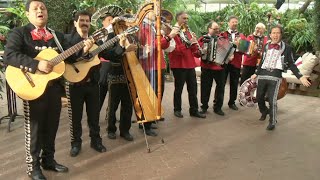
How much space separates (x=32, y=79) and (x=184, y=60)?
10.7 ft

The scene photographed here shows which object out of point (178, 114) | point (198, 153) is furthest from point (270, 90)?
point (198, 153)

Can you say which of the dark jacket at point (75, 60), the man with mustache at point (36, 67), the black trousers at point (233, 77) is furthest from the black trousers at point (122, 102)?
the black trousers at point (233, 77)

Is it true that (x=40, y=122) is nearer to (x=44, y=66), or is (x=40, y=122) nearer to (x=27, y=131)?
(x=27, y=131)

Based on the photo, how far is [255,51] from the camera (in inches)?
277

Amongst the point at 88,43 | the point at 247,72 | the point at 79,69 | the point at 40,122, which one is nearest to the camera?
the point at 40,122

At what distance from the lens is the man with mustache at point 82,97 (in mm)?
4645

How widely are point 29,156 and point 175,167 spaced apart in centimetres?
171

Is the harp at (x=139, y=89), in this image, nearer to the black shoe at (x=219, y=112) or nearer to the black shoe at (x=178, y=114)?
the black shoe at (x=178, y=114)

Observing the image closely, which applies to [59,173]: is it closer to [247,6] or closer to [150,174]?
[150,174]

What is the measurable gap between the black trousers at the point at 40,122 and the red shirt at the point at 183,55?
282 cm

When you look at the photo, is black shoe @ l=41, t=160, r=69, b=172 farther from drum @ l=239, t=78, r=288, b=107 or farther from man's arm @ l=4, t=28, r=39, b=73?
drum @ l=239, t=78, r=288, b=107

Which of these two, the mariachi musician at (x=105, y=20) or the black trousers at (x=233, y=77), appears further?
the black trousers at (x=233, y=77)

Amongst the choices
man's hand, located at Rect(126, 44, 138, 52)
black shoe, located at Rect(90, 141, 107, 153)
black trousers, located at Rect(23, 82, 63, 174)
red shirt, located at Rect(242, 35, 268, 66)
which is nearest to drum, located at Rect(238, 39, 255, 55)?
red shirt, located at Rect(242, 35, 268, 66)

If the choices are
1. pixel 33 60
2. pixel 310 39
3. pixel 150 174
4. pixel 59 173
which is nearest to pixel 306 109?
pixel 310 39
